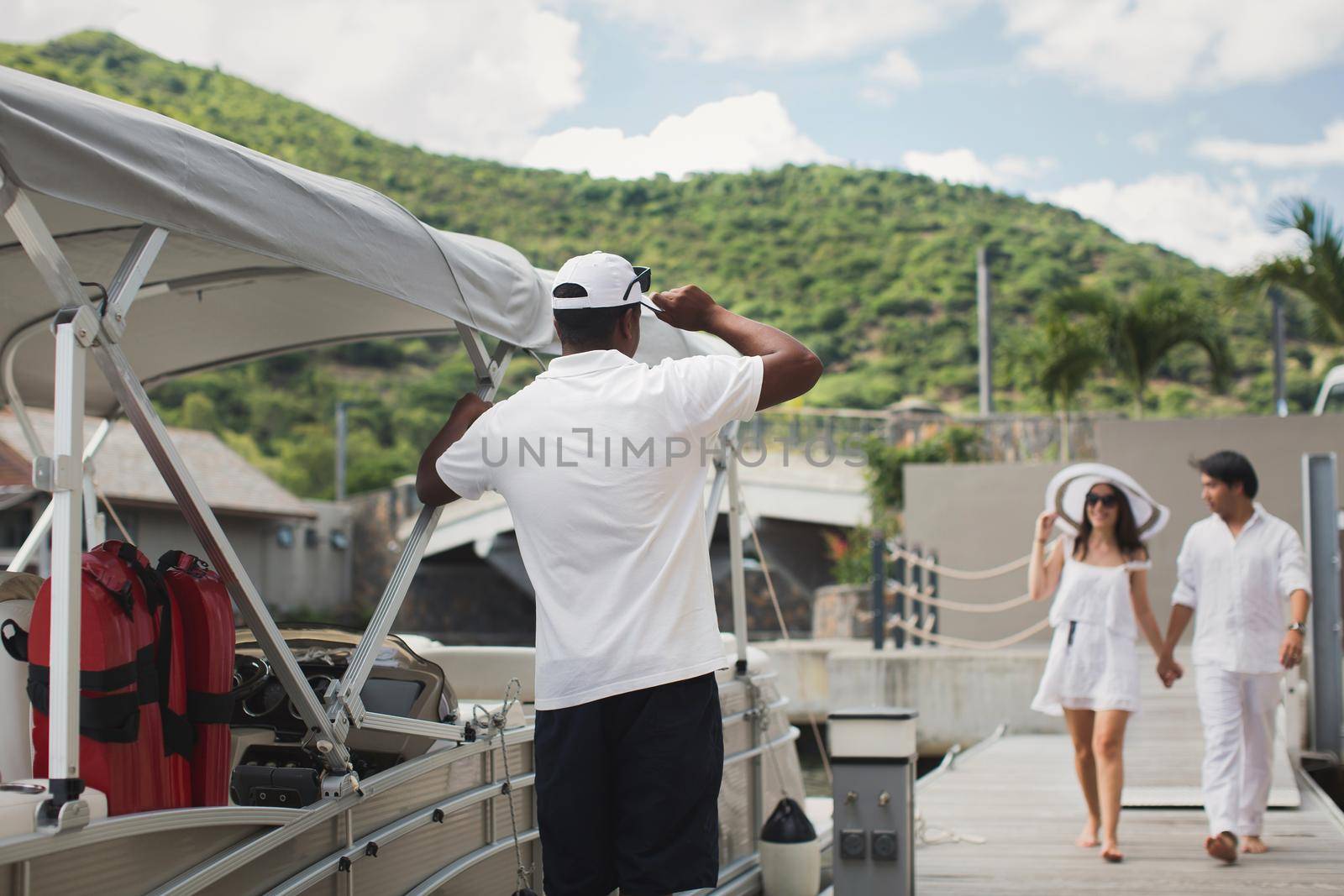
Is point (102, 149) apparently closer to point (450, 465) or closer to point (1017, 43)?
point (450, 465)

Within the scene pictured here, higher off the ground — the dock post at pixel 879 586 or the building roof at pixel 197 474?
the building roof at pixel 197 474

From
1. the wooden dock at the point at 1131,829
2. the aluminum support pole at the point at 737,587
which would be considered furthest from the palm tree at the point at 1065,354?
the aluminum support pole at the point at 737,587

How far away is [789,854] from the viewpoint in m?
4.96

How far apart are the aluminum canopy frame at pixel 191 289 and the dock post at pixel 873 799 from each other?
61.6 inches

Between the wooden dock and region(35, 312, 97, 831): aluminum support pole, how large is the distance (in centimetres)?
403

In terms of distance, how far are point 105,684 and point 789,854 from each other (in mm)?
3153

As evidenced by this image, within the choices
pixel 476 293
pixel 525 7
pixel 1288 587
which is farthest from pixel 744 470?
pixel 525 7

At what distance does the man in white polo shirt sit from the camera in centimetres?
245

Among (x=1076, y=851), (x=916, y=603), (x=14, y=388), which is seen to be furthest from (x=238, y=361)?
(x=916, y=603)

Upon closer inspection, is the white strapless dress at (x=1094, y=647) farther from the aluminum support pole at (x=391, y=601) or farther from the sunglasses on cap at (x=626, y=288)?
the sunglasses on cap at (x=626, y=288)

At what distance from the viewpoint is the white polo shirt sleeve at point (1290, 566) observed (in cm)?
558

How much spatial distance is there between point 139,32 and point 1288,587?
65.6m

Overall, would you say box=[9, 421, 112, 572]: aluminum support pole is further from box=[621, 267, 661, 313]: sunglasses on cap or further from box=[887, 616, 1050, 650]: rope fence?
box=[887, 616, 1050, 650]: rope fence

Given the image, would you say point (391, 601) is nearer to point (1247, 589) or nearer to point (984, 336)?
point (1247, 589)
